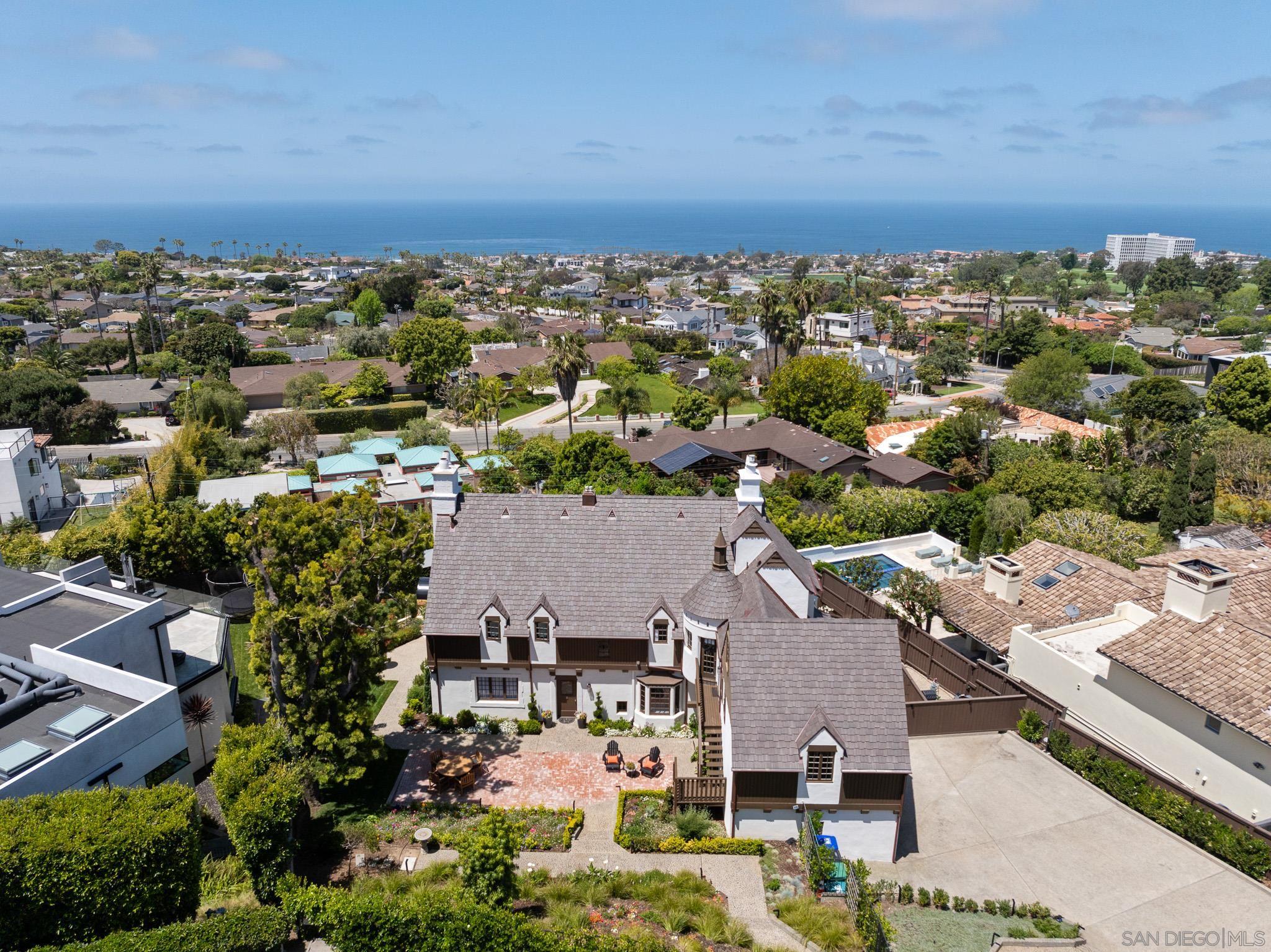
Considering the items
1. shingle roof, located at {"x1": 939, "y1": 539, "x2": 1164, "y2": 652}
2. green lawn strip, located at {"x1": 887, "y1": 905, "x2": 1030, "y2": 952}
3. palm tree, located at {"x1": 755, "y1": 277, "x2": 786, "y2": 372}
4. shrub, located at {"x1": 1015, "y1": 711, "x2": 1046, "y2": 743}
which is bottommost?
green lawn strip, located at {"x1": 887, "y1": 905, "x2": 1030, "y2": 952}

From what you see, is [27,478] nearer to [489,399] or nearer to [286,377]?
[489,399]

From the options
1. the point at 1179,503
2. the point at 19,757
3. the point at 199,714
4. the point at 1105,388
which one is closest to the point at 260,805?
the point at 19,757

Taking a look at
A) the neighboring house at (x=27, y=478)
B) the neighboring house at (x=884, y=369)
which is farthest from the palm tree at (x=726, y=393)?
the neighboring house at (x=27, y=478)

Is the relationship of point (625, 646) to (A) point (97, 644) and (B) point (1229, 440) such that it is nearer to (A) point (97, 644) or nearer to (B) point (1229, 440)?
(A) point (97, 644)

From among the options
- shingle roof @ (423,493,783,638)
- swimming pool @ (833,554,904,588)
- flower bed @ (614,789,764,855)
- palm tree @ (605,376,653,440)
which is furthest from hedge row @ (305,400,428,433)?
flower bed @ (614,789,764,855)

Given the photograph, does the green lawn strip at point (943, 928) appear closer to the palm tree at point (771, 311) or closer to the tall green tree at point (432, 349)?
the palm tree at point (771, 311)

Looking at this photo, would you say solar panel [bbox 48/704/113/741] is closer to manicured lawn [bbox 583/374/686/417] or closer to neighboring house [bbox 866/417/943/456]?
neighboring house [bbox 866/417/943/456]

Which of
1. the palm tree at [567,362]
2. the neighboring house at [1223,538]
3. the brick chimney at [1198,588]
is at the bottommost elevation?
the neighboring house at [1223,538]
